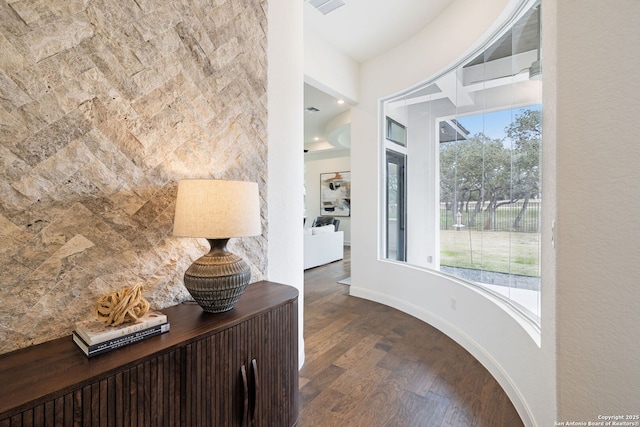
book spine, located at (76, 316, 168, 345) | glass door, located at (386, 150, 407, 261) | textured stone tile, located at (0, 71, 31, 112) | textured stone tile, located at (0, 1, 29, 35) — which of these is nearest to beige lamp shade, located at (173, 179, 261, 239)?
book spine, located at (76, 316, 168, 345)

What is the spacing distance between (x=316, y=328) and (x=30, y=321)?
228 cm

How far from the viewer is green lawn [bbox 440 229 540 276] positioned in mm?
1997

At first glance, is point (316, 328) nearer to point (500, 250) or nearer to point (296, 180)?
point (296, 180)

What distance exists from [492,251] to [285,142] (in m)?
1.93

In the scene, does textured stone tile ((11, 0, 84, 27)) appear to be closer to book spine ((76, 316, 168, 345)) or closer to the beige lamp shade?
the beige lamp shade

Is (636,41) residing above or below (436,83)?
below

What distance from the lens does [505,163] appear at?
2281mm

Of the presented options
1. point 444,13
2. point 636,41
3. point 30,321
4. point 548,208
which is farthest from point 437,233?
point 30,321

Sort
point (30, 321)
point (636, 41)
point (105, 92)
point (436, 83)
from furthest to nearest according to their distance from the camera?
point (436, 83) → point (105, 92) → point (30, 321) → point (636, 41)

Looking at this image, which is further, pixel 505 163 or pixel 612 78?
pixel 505 163

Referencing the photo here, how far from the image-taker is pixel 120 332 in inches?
42.1

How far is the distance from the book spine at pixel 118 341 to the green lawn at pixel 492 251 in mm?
2193

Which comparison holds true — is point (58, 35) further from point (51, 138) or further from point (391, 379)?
point (391, 379)

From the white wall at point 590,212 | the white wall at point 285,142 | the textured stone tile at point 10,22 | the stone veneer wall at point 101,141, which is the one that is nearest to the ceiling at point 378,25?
the white wall at point 285,142
